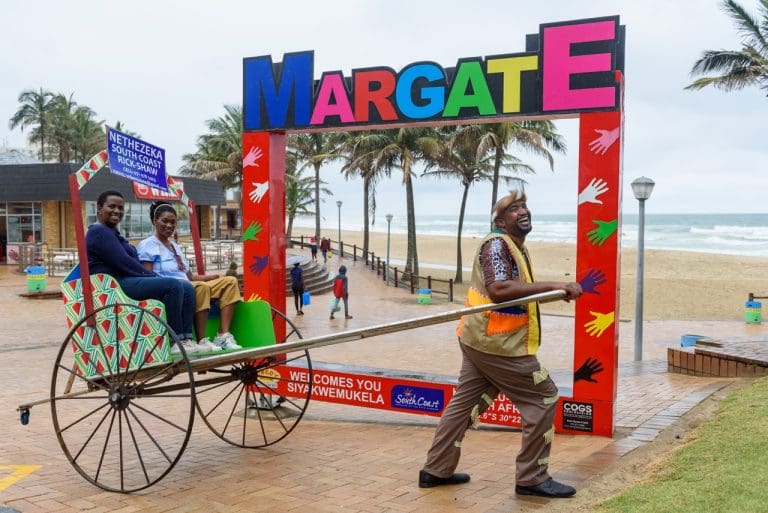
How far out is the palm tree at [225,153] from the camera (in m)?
48.7

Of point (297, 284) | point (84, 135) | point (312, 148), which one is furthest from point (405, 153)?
point (84, 135)

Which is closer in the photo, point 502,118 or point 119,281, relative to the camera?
point 119,281

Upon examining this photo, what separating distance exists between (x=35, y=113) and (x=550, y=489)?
63.7 meters

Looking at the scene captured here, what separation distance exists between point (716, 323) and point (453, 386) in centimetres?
1489

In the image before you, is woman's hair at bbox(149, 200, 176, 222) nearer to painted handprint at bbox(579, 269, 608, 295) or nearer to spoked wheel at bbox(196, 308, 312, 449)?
spoked wheel at bbox(196, 308, 312, 449)

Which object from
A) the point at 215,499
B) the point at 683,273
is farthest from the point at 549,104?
the point at 683,273

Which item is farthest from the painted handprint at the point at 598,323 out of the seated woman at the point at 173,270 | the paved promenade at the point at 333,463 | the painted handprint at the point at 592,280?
the seated woman at the point at 173,270

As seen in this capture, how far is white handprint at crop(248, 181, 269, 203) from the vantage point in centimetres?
748

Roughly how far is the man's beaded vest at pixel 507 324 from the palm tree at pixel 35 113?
205 ft

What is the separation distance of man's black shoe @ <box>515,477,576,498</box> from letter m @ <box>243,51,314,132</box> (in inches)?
170

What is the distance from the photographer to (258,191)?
751cm

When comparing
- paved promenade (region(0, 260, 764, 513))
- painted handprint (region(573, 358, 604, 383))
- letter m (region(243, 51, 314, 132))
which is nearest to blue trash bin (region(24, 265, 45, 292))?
paved promenade (region(0, 260, 764, 513))

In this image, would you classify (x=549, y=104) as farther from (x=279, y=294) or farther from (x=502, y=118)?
(x=279, y=294)

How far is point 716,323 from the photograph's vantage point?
740 inches
